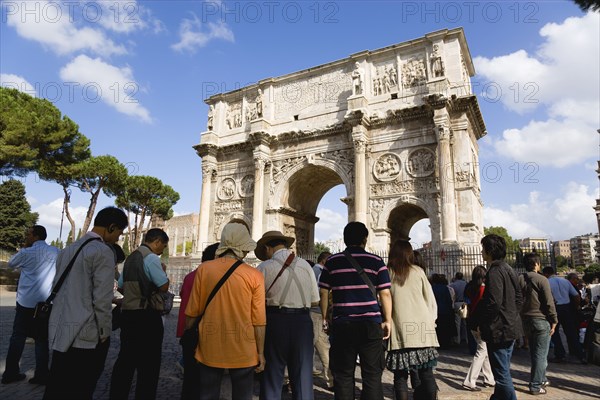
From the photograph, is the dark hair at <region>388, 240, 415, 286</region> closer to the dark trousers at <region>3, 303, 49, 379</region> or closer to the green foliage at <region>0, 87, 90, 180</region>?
the dark trousers at <region>3, 303, 49, 379</region>

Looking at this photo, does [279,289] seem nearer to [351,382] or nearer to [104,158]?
[351,382]

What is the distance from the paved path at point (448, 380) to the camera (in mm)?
4742

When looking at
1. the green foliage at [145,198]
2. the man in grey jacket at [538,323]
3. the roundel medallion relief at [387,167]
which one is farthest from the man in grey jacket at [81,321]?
the green foliage at [145,198]

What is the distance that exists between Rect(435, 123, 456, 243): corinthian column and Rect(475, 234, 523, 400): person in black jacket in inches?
464

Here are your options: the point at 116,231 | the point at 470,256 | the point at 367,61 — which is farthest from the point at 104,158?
the point at 116,231

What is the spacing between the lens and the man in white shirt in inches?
195

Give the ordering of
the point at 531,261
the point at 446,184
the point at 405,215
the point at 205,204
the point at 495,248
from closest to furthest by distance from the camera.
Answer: the point at 495,248 → the point at 531,261 → the point at 446,184 → the point at 405,215 → the point at 205,204

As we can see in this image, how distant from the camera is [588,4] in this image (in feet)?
15.8

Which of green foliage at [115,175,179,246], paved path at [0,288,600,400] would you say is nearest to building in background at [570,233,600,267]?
green foliage at [115,175,179,246]

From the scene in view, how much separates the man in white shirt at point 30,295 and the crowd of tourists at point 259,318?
825 millimetres

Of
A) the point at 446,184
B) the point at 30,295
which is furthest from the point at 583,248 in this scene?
the point at 30,295

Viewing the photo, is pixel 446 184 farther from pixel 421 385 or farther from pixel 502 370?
pixel 421 385

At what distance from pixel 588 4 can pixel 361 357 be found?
5132mm

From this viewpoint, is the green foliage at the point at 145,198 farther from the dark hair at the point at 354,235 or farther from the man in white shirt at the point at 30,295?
the dark hair at the point at 354,235
